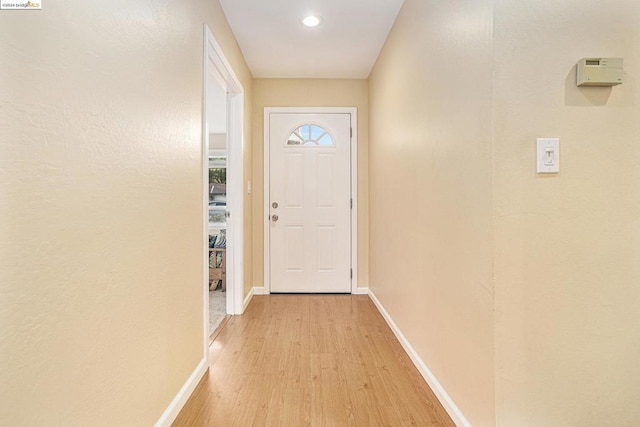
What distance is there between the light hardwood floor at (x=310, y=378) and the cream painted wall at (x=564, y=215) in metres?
0.60

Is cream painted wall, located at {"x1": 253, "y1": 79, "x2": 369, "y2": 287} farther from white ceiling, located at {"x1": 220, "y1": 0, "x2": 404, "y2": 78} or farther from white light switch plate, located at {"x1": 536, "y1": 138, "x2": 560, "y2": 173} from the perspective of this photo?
white light switch plate, located at {"x1": 536, "y1": 138, "x2": 560, "y2": 173}

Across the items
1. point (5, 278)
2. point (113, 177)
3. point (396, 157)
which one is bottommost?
point (5, 278)

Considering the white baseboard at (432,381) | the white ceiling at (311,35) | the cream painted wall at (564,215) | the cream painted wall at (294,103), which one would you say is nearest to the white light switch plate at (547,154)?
the cream painted wall at (564,215)

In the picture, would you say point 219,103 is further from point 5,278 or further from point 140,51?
point 5,278

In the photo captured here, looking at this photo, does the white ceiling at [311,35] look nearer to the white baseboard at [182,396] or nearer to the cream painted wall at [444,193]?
the cream painted wall at [444,193]

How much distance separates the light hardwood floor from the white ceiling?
2.50 metres

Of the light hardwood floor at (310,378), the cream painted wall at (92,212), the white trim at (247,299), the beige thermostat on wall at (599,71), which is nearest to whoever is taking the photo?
the cream painted wall at (92,212)

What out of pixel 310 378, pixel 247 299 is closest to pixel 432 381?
pixel 310 378

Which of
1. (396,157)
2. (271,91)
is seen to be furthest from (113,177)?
(271,91)

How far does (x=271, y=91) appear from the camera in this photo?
4.02m

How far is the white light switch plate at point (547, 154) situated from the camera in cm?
129

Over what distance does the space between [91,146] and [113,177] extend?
14 centimetres

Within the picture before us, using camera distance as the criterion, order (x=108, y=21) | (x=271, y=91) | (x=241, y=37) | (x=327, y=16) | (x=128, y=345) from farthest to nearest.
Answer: (x=271, y=91) → (x=241, y=37) → (x=327, y=16) → (x=128, y=345) → (x=108, y=21)

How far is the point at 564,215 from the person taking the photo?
1.31 m
